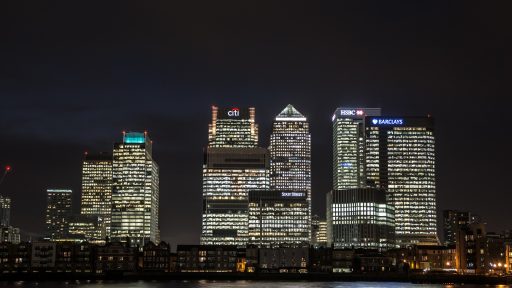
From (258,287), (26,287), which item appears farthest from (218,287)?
(26,287)

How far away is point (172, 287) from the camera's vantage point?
17600 centimetres

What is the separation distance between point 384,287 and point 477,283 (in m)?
31.5

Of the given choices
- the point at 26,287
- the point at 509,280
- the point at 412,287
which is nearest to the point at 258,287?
the point at 412,287

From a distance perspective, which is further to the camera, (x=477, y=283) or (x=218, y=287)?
(x=477, y=283)

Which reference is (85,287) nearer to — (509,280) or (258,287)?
(258,287)

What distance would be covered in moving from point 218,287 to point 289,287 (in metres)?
15.7

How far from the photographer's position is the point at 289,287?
17700 centimetres

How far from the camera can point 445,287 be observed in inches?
7062

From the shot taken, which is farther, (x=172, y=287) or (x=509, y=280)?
(x=509, y=280)

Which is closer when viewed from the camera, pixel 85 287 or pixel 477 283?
pixel 85 287

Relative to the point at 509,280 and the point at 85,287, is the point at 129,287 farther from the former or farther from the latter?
the point at 509,280

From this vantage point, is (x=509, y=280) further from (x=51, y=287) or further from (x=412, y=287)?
(x=51, y=287)

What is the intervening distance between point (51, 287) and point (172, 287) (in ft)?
86.4

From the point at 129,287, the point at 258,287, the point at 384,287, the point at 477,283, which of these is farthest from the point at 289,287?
the point at 477,283
